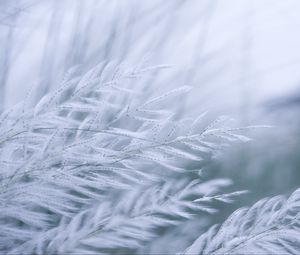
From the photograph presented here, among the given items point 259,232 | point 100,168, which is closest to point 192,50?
point 100,168

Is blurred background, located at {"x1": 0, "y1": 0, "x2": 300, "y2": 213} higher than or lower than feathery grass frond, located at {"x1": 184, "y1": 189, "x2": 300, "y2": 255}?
higher

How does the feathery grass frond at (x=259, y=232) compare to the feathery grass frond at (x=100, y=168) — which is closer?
the feathery grass frond at (x=100, y=168)

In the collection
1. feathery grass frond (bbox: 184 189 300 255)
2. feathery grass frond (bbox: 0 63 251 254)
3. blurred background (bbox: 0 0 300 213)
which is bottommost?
feathery grass frond (bbox: 184 189 300 255)

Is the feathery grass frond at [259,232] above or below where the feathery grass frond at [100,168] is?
below

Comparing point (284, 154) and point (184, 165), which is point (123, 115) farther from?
point (284, 154)

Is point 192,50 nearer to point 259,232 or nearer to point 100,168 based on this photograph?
point 100,168

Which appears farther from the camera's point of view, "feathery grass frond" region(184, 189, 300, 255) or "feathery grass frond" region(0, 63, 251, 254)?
"feathery grass frond" region(184, 189, 300, 255)

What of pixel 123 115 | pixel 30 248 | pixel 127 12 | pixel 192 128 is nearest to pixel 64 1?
pixel 127 12

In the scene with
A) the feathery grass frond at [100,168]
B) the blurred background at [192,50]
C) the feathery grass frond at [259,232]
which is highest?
the blurred background at [192,50]
